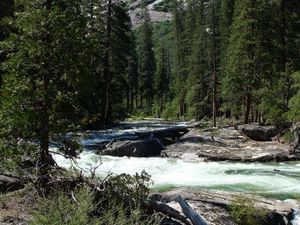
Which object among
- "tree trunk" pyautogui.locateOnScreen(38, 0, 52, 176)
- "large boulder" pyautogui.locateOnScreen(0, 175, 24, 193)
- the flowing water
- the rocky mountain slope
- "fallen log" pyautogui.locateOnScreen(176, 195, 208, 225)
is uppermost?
the rocky mountain slope

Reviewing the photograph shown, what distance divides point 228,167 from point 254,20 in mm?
15847

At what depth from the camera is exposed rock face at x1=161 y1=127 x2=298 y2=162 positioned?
69.3 ft

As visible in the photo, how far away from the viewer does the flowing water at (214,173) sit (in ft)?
49.4

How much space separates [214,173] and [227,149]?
5123mm

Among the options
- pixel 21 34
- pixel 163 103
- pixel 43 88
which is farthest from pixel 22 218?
pixel 163 103

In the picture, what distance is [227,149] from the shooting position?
2280 centimetres

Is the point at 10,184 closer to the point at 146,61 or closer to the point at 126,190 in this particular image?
the point at 126,190

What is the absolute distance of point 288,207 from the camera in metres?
11.6

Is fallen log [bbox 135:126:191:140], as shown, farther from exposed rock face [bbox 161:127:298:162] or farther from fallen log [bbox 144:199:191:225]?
fallen log [bbox 144:199:191:225]

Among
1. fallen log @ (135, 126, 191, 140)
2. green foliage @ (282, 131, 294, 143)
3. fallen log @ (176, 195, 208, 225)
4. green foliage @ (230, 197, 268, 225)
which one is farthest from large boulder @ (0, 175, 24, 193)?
green foliage @ (282, 131, 294, 143)

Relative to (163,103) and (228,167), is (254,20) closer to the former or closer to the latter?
(228,167)

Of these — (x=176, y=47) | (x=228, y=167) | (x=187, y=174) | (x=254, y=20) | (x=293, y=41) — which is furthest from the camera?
(x=176, y=47)

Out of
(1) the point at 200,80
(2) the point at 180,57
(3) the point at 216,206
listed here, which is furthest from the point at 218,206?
(2) the point at 180,57

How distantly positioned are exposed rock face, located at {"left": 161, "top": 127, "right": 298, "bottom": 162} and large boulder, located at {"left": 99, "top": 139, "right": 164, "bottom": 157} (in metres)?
0.62
